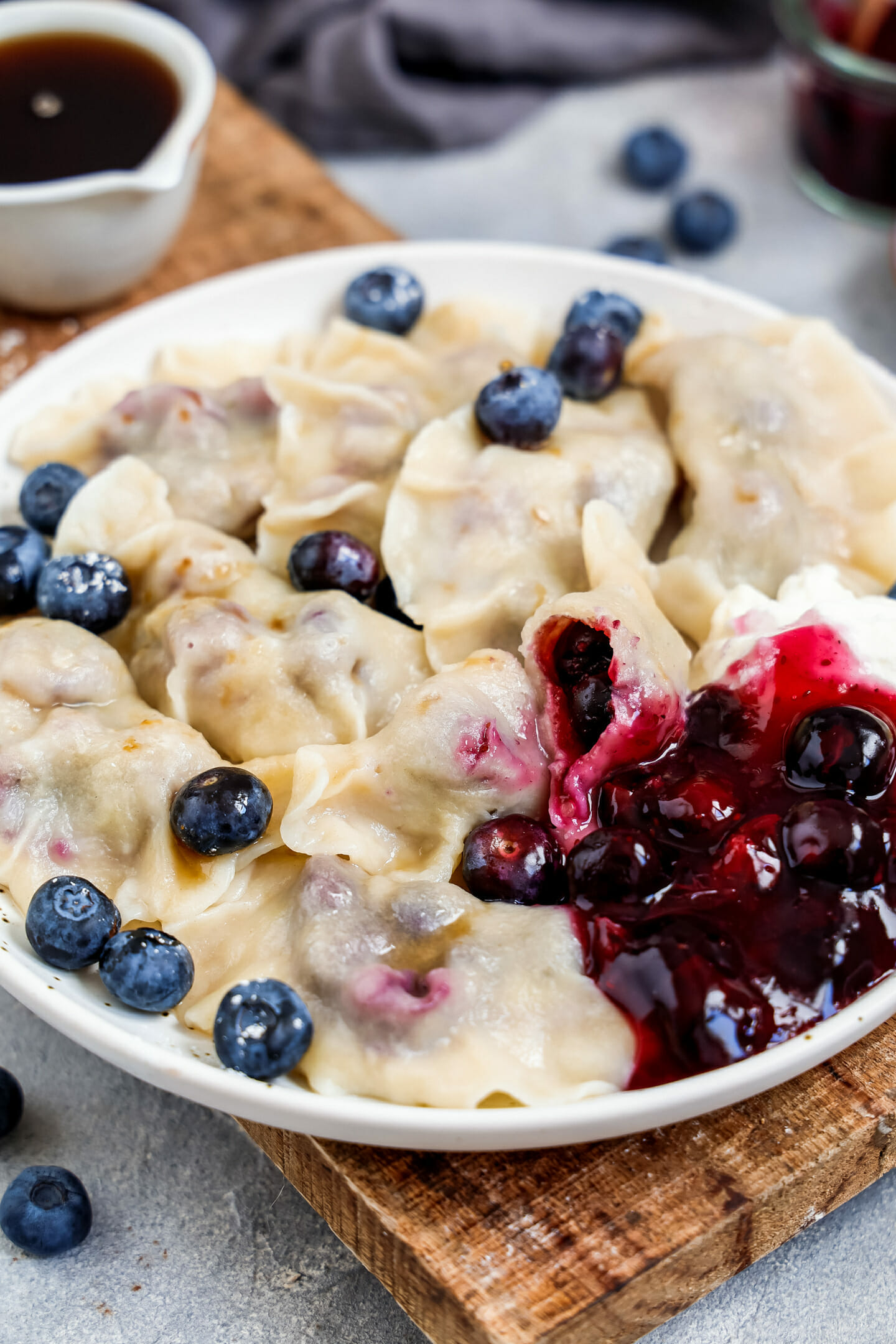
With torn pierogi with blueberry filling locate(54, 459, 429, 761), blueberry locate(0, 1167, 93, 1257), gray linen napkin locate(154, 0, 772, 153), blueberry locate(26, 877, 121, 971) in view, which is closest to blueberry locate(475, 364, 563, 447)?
torn pierogi with blueberry filling locate(54, 459, 429, 761)

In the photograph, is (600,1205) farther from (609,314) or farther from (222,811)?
(609,314)

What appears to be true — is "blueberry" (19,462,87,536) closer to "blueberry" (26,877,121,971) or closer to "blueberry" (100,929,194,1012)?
"blueberry" (26,877,121,971)

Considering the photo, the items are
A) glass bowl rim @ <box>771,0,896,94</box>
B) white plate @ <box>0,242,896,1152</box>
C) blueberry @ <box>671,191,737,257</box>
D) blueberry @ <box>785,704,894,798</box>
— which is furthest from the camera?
blueberry @ <box>671,191,737,257</box>

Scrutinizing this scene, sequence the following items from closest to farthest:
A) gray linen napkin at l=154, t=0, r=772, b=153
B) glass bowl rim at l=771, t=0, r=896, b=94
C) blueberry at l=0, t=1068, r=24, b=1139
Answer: blueberry at l=0, t=1068, r=24, b=1139 < glass bowl rim at l=771, t=0, r=896, b=94 < gray linen napkin at l=154, t=0, r=772, b=153

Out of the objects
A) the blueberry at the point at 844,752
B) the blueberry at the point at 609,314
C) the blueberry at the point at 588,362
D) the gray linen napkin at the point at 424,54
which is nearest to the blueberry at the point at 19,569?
the blueberry at the point at 588,362

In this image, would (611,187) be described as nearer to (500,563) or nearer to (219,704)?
(500,563)

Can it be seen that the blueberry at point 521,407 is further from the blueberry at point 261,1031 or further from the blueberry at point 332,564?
the blueberry at point 261,1031

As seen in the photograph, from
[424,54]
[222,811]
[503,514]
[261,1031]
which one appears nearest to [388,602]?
[503,514]
